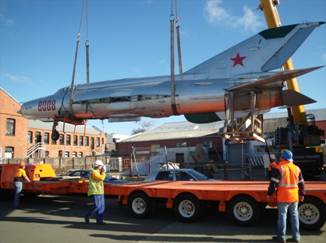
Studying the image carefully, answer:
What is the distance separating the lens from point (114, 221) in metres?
Answer: 10.2

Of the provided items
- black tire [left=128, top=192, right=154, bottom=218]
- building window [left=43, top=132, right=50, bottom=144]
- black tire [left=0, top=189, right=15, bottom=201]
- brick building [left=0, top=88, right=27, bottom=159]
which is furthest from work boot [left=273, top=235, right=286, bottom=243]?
building window [left=43, top=132, right=50, bottom=144]

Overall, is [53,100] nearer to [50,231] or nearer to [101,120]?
[101,120]

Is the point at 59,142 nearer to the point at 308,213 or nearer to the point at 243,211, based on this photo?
the point at 243,211

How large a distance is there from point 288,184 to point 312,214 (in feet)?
5.34

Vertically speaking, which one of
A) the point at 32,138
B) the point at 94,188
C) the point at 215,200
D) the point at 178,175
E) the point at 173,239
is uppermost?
the point at 32,138

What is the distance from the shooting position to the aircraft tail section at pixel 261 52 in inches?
380

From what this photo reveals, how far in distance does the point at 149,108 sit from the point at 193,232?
3.73 metres

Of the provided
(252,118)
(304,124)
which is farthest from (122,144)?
(252,118)

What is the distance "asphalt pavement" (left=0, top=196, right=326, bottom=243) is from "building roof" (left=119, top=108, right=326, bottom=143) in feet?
99.7

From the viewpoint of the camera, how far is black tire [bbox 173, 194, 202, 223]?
962cm

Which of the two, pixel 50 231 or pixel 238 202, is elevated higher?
pixel 238 202

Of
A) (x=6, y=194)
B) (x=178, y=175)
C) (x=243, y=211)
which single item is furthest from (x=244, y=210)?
(x=6, y=194)

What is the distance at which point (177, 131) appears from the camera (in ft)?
155

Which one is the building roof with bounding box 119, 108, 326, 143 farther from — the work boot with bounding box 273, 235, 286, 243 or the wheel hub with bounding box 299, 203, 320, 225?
the work boot with bounding box 273, 235, 286, 243
